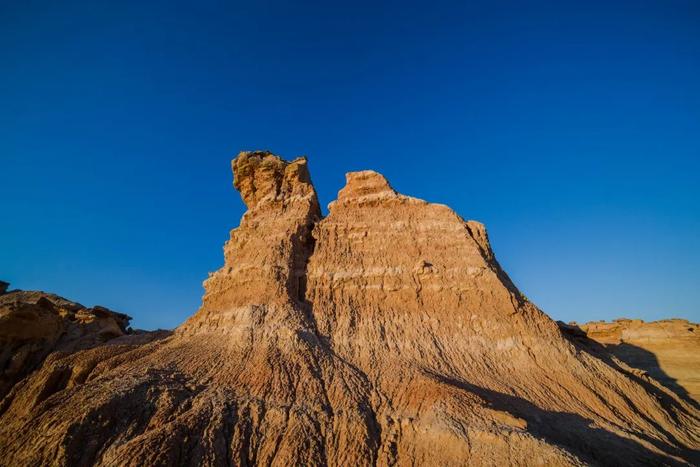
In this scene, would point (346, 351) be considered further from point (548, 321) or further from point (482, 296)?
point (548, 321)

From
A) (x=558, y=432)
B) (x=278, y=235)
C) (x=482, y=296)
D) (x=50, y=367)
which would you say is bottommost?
(x=558, y=432)

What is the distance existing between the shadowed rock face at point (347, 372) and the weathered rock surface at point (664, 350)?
1414 cm

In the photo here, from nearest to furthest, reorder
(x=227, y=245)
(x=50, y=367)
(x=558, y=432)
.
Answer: (x=558, y=432), (x=50, y=367), (x=227, y=245)

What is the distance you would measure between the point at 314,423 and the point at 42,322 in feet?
60.3

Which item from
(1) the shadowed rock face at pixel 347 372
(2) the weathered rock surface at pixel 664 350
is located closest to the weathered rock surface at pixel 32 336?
(1) the shadowed rock face at pixel 347 372

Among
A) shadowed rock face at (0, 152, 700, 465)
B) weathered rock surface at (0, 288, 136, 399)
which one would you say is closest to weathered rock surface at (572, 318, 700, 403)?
shadowed rock face at (0, 152, 700, 465)

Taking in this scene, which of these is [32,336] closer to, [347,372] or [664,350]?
[347,372]

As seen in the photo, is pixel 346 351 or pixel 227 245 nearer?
pixel 346 351

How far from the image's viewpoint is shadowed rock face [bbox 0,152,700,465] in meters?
14.4

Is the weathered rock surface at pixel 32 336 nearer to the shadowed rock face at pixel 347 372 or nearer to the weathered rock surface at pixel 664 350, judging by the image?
the shadowed rock face at pixel 347 372

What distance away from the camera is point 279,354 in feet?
66.2

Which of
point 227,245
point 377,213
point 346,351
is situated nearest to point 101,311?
point 227,245

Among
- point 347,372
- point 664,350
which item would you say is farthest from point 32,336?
point 664,350

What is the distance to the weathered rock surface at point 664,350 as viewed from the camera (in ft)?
120
